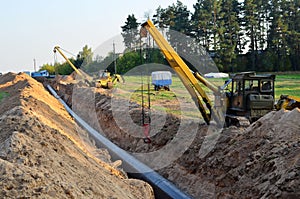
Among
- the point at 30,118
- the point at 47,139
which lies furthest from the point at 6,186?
the point at 30,118

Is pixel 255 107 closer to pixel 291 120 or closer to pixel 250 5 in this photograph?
pixel 291 120

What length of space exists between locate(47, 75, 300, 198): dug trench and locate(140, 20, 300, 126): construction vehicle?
2.94 ft

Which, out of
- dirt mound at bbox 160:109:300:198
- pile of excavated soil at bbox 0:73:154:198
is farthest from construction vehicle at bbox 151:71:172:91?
pile of excavated soil at bbox 0:73:154:198

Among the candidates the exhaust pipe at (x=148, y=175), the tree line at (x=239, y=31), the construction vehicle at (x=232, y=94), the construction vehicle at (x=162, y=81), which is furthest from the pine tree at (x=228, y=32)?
the exhaust pipe at (x=148, y=175)

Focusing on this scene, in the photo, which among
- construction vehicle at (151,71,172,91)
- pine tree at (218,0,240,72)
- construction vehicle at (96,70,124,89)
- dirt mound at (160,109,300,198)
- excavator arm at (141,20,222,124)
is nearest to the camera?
dirt mound at (160,109,300,198)

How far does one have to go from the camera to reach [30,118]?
A: 10148 mm

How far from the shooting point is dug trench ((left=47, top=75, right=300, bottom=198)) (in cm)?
808

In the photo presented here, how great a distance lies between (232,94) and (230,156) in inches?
184

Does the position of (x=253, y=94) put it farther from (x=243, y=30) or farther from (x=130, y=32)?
(x=130, y=32)

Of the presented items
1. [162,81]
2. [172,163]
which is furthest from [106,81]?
[172,163]

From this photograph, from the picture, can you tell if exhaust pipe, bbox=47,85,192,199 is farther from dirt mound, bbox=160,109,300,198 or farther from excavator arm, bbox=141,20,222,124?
excavator arm, bbox=141,20,222,124

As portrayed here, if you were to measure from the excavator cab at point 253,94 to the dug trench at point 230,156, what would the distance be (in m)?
1.67

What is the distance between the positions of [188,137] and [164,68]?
30.6 m

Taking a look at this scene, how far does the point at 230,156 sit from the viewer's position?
10.1 metres
